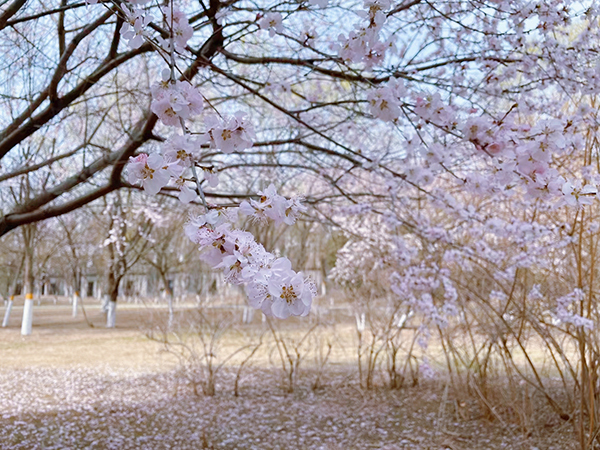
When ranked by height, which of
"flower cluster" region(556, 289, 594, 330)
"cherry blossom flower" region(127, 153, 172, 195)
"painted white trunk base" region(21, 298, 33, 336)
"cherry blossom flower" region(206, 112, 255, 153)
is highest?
"cherry blossom flower" region(206, 112, 255, 153)

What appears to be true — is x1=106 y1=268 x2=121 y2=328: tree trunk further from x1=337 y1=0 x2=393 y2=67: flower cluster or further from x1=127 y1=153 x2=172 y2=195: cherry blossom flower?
x1=127 y1=153 x2=172 y2=195: cherry blossom flower

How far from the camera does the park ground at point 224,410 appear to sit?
10.8ft

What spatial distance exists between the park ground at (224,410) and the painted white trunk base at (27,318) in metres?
0.11

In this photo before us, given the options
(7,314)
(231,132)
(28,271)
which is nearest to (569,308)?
(231,132)

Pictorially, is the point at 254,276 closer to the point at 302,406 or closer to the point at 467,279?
the point at 467,279

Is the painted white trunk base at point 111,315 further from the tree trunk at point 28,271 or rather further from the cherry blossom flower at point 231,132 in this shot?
the cherry blossom flower at point 231,132

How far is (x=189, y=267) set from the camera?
1073 centimetres

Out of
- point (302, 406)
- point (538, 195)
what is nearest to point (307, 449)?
point (302, 406)

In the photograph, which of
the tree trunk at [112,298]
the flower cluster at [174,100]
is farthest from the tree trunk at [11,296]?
the flower cluster at [174,100]

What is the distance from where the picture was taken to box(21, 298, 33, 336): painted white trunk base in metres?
5.60

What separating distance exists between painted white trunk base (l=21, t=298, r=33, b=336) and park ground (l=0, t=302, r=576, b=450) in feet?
0.36

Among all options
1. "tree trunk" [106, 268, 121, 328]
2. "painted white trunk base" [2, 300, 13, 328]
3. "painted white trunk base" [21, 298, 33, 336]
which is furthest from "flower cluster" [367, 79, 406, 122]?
"tree trunk" [106, 268, 121, 328]

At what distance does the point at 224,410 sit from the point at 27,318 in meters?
3.13

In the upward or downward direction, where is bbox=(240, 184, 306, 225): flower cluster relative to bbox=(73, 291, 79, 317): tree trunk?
upward
